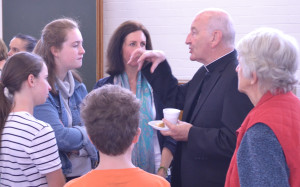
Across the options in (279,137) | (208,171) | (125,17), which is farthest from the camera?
(125,17)

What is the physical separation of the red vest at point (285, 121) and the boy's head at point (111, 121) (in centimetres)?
46

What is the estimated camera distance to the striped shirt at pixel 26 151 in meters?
1.55

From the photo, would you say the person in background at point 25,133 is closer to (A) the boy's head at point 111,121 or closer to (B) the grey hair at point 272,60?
(A) the boy's head at point 111,121

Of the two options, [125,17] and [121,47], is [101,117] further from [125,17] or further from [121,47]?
[125,17]

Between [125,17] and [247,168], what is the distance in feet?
12.4

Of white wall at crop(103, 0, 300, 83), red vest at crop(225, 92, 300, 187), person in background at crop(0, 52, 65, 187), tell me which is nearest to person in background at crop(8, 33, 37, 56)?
white wall at crop(103, 0, 300, 83)

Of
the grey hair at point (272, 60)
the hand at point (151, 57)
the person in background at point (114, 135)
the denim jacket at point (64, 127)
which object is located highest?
the grey hair at point (272, 60)

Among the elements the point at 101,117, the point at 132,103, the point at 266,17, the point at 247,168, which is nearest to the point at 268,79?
the point at 247,168

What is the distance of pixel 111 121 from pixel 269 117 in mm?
577

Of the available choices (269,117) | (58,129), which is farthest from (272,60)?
(58,129)

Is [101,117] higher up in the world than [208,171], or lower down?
higher up

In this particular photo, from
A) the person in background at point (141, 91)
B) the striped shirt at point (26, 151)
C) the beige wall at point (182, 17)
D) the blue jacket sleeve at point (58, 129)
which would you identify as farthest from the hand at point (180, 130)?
the beige wall at point (182, 17)

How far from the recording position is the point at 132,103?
1.30 m

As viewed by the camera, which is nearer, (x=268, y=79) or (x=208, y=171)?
(x=268, y=79)
